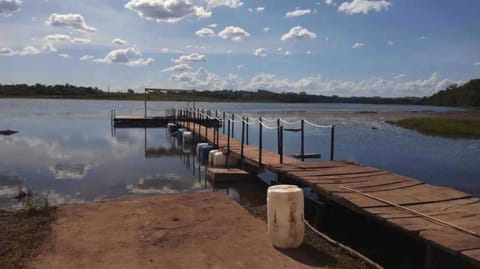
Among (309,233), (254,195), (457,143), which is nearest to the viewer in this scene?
(309,233)

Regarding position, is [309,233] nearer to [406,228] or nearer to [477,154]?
[406,228]

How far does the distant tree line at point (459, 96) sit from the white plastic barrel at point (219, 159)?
126 metres

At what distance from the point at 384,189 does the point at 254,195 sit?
5.25 m

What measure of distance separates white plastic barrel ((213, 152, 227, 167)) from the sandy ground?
756cm

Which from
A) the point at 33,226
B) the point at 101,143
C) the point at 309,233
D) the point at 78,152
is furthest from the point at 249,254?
the point at 101,143

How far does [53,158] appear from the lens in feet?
65.6

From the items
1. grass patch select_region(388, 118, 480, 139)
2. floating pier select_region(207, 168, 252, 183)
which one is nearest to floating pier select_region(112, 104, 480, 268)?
floating pier select_region(207, 168, 252, 183)

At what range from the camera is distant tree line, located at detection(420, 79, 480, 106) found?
419 ft

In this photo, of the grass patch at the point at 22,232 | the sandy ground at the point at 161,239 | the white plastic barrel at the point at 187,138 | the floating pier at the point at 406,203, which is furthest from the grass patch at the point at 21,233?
the white plastic barrel at the point at 187,138

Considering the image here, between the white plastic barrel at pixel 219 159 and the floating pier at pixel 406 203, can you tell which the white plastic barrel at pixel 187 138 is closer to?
the white plastic barrel at pixel 219 159

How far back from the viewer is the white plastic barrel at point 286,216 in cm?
691

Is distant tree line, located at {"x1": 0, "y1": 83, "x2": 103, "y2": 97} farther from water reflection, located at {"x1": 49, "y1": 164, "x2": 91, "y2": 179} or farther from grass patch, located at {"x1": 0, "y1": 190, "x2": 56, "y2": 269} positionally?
grass patch, located at {"x1": 0, "y1": 190, "x2": 56, "y2": 269}

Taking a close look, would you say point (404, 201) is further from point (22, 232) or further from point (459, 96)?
point (459, 96)

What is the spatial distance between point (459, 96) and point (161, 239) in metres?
155
